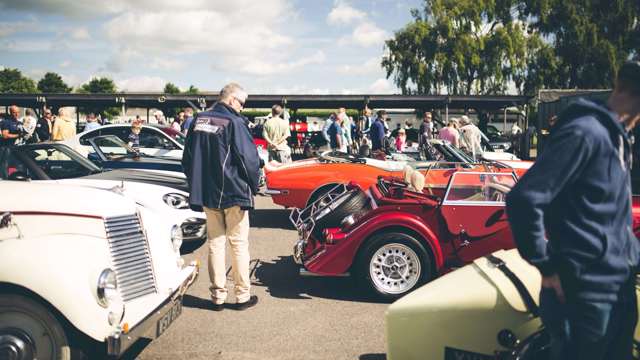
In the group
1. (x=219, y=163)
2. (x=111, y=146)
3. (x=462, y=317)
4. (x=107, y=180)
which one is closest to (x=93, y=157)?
(x=111, y=146)

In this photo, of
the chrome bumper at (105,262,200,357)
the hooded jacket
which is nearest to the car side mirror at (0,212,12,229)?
the chrome bumper at (105,262,200,357)

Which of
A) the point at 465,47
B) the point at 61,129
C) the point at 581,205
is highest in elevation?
the point at 465,47

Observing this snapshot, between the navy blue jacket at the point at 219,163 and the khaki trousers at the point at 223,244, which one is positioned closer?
the navy blue jacket at the point at 219,163

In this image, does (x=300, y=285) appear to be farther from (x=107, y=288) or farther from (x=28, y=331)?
(x=28, y=331)

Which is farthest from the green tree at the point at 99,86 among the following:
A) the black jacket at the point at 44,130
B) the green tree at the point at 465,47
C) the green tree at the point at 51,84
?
the black jacket at the point at 44,130

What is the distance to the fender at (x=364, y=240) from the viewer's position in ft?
17.1

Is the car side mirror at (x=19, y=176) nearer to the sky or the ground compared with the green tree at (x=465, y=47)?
nearer to the ground

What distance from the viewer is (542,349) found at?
228 cm

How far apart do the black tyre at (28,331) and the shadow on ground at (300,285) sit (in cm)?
262

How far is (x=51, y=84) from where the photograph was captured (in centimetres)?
9944

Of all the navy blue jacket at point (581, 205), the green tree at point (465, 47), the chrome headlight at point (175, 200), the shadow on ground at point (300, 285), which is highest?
the green tree at point (465, 47)

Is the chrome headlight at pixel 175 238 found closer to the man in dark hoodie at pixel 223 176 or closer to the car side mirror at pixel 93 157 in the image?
the man in dark hoodie at pixel 223 176

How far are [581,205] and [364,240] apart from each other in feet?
11.1

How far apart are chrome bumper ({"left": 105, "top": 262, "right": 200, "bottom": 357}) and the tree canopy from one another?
111 ft
